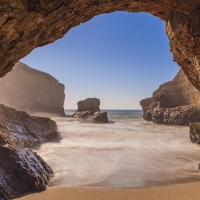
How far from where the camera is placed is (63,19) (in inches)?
178

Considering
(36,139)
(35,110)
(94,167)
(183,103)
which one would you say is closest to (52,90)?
(35,110)

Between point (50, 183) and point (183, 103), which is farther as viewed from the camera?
point (183, 103)

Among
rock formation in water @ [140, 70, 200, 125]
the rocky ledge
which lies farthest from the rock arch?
rock formation in water @ [140, 70, 200, 125]

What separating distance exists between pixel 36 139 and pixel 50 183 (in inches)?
204

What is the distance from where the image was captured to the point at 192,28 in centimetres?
425

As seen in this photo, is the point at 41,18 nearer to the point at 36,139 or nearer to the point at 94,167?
the point at 94,167

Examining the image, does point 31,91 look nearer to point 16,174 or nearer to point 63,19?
point 63,19

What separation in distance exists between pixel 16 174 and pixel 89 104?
112 feet

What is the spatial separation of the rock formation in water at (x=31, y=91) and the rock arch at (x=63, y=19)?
4691 centimetres

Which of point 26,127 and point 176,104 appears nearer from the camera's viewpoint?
point 26,127

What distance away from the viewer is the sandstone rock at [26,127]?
8.64 metres

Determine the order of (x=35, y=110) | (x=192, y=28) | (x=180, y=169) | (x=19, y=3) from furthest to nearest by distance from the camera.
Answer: (x=35, y=110), (x=180, y=169), (x=192, y=28), (x=19, y=3)

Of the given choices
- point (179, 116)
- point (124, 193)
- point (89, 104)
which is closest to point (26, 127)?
point (124, 193)

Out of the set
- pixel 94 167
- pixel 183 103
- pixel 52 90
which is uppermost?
pixel 52 90
